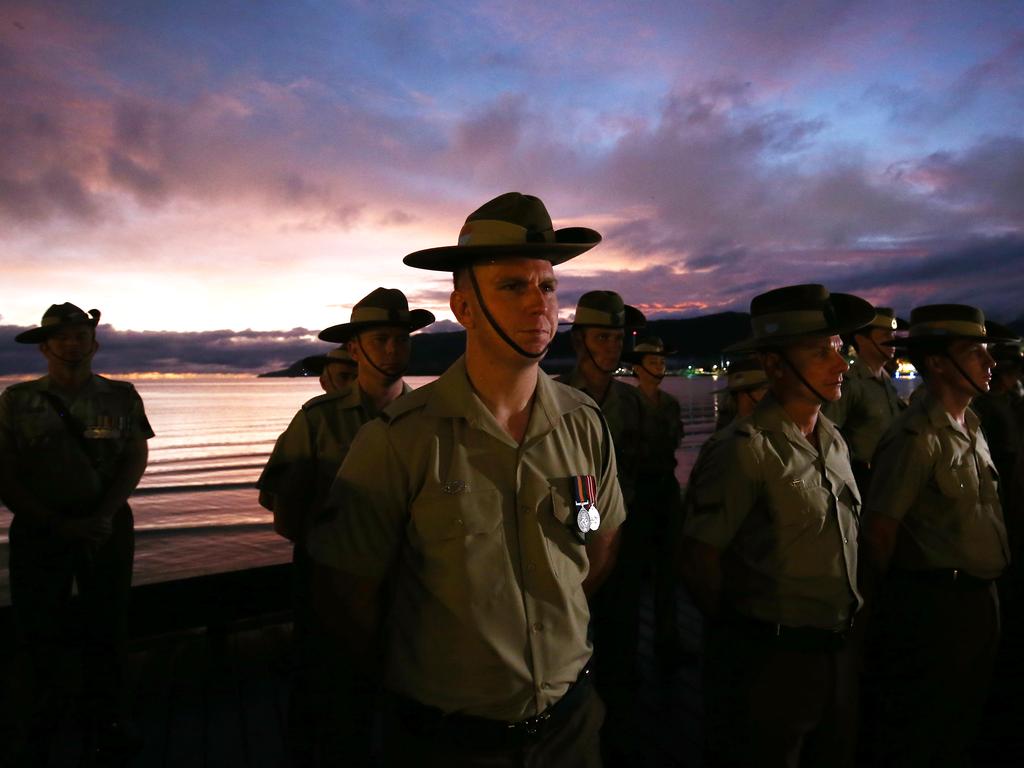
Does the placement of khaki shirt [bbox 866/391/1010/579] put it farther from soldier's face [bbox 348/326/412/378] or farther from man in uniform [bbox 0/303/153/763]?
man in uniform [bbox 0/303/153/763]

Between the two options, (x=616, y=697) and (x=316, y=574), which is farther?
(x=616, y=697)

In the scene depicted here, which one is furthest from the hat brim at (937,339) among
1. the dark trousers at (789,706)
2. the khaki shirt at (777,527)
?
the dark trousers at (789,706)

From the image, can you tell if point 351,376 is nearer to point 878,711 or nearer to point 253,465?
point 878,711

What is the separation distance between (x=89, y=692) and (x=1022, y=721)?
5.51 metres

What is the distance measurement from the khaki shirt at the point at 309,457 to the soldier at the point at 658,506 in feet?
6.84

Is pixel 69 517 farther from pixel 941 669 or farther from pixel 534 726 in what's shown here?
pixel 941 669

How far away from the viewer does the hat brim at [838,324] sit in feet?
8.50

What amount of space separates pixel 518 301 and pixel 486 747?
1238 millimetres

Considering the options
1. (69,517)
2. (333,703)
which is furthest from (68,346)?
(333,703)

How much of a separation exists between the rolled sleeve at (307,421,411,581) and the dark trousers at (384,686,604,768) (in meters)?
0.45

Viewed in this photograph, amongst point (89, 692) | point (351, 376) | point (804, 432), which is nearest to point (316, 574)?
point (804, 432)

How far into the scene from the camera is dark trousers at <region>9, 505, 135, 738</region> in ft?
12.4

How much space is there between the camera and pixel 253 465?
34.1m

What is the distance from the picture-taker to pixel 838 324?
8.72ft
